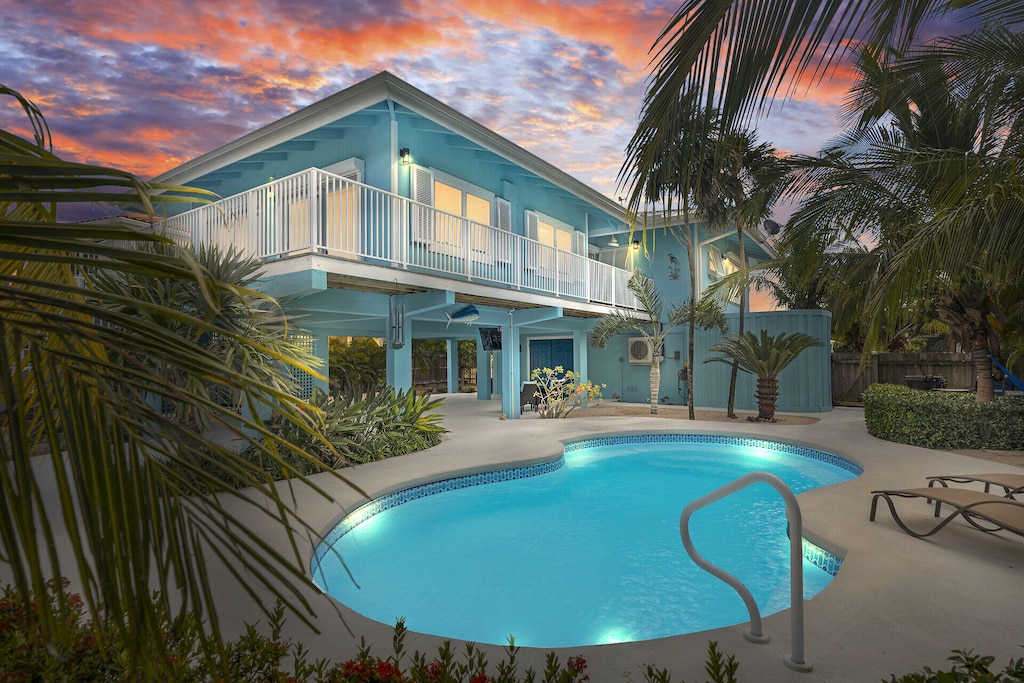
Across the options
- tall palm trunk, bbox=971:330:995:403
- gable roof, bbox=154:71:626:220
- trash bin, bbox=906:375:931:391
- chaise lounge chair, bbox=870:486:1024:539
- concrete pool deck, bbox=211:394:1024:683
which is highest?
gable roof, bbox=154:71:626:220

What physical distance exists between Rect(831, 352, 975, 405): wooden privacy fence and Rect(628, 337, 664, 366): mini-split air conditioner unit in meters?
5.54

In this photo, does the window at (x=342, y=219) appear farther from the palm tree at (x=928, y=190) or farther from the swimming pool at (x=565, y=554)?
the palm tree at (x=928, y=190)

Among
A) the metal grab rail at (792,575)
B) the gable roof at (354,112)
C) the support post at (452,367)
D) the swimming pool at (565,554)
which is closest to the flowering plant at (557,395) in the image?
the swimming pool at (565,554)

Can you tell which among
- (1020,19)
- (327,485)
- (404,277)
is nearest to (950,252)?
(1020,19)

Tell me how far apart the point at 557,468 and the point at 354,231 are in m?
5.06

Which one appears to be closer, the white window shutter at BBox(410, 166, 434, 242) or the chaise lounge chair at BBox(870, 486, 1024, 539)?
the chaise lounge chair at BBox(870, 486, 1024, 539)

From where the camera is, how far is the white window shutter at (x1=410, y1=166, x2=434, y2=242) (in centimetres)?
949

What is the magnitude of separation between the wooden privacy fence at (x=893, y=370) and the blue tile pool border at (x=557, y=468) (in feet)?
26.0

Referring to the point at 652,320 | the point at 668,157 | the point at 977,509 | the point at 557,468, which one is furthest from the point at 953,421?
the point at 668,157

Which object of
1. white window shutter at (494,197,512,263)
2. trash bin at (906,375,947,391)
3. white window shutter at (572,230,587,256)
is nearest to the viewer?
white window shutter at (494,197,512,263)

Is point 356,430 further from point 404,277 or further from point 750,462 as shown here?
point 750,462

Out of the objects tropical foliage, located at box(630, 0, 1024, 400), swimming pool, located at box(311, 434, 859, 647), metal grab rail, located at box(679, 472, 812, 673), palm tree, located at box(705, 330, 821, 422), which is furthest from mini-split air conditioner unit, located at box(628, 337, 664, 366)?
metal grab rail, located at box(679, 472, 812, 673)

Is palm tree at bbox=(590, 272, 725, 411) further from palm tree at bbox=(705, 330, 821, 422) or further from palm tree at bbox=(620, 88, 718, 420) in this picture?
palm tree at bbox=(620, 88, 718, 420)

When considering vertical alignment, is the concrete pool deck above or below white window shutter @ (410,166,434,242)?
below
